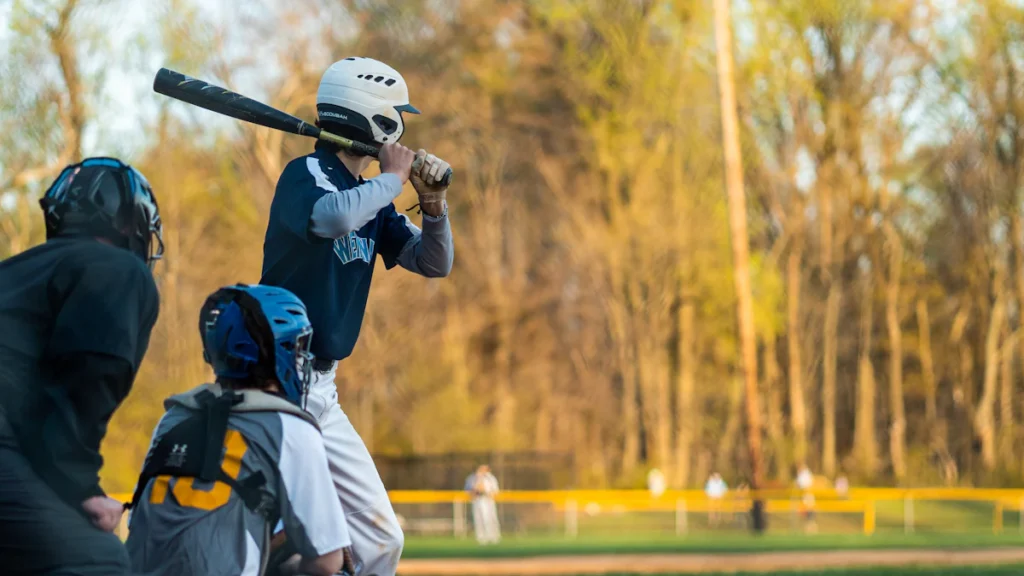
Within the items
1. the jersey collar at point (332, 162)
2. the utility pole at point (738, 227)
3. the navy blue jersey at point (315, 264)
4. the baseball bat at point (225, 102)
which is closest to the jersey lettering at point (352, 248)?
the navy blue jersey at point (315, 264)

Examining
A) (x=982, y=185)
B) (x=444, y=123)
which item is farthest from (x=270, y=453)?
(x=982, y=185)

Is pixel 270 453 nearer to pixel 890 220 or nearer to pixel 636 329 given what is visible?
pixel 636 329

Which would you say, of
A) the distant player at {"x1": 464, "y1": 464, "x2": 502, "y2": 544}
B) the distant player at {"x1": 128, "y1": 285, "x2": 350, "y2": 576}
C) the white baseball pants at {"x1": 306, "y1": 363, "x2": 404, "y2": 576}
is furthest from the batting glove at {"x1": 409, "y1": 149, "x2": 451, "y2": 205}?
the distant player at {"x1": 464, "y1": 464, "x2": 502, "y2": 544}

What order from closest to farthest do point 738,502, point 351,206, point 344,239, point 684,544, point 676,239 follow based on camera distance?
point 351,206 → point 344,239 → point 684,544 → point 738,502 → point 676,239

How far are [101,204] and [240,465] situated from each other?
791 millimetres

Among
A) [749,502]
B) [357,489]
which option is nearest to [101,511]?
[357,489]

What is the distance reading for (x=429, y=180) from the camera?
511 centimetres

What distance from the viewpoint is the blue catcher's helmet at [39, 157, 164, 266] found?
12.8 ft

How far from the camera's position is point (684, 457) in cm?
4678

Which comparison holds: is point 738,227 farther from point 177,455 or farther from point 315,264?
point 177,455

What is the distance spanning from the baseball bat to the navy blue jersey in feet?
0.37

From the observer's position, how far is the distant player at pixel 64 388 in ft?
12.2

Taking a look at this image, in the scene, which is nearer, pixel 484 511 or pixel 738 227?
pixel 484 511

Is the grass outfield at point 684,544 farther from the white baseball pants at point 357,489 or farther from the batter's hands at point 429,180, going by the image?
the white baseball pants at point 357,489
